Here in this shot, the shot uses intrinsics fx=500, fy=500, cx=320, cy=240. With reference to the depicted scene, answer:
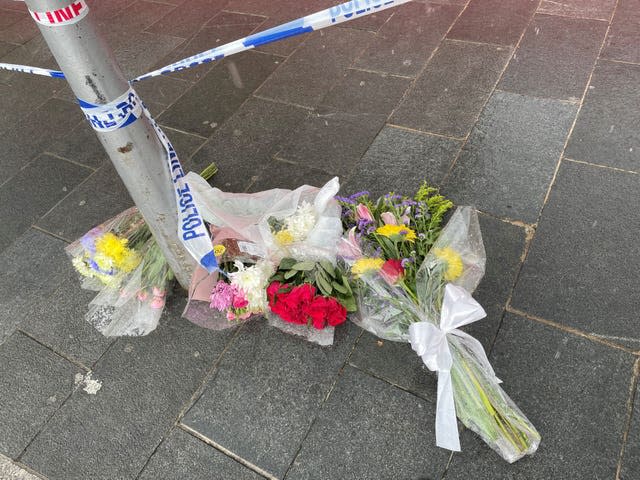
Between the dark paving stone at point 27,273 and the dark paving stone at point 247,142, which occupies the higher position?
the dark paving stone at point 27,273

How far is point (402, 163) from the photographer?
3.48 m

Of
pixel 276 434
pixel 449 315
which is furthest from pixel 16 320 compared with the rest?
pixel 449 315

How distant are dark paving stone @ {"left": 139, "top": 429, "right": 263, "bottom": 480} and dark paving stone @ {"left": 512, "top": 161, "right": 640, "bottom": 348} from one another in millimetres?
1647

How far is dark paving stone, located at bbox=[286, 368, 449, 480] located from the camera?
2.24 metres

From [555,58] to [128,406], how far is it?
397cm

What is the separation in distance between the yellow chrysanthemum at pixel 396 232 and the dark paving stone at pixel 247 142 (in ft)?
4.35

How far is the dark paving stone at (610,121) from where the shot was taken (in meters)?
3.27

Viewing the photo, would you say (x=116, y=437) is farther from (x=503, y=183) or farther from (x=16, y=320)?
(x=503, y=183)

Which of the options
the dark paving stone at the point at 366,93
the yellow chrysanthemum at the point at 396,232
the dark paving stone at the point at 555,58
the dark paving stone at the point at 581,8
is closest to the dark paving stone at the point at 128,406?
the yellow chrysanthemum at the point at 396,232

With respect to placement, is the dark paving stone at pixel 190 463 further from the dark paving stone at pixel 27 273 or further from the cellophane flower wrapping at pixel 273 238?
the dark paving stone at pixel 27 273

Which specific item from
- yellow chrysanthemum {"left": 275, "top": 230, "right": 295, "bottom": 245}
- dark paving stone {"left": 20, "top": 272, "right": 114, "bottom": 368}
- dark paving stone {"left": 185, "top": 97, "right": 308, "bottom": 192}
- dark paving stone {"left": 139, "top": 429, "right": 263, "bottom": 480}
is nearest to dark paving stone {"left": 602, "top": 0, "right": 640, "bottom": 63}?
dark paving stone {"left": 185, "top": 97, "right": 308, "bottom": 192}

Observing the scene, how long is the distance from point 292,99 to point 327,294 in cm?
224

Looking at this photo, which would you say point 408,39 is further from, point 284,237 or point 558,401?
point 558,401

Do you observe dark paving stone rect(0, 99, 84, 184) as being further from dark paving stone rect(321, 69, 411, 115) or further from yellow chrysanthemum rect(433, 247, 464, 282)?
yellow chrysanthemum rect(433, 247, 464, 282)
